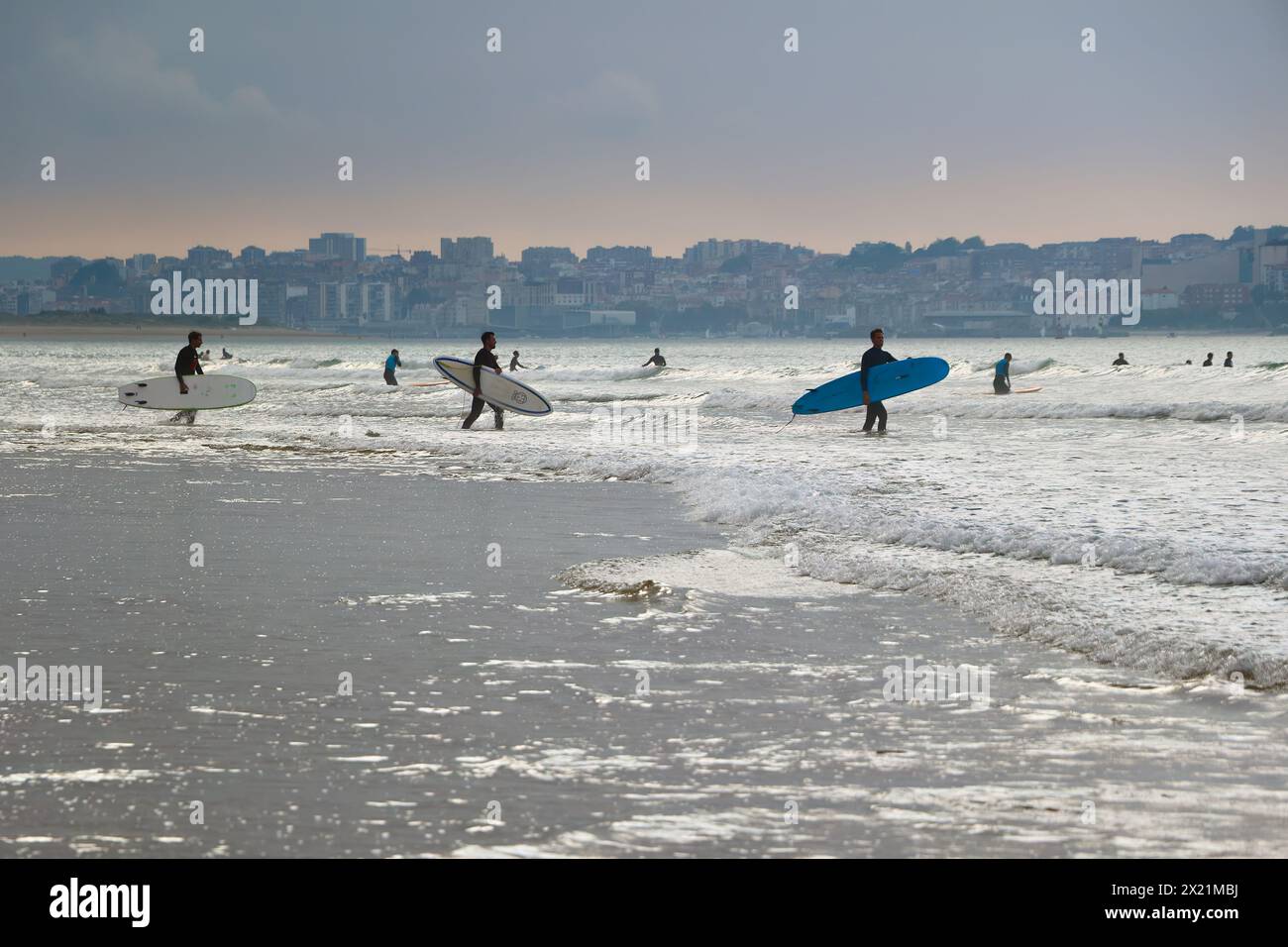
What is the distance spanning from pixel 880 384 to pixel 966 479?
9.99 m

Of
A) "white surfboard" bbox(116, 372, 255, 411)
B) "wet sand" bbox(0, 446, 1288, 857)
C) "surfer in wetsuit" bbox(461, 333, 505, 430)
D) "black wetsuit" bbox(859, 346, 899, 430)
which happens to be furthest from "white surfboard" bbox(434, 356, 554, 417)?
"wet sand" bbox(0, 446, 1288, 857)

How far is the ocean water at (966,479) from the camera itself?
7812mm

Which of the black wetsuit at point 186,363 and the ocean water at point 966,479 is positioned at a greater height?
the black wetsuit at point 186,363

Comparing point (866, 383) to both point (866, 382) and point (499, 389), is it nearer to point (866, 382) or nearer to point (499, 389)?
point (866, 382)

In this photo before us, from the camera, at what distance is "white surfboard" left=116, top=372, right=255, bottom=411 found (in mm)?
27484

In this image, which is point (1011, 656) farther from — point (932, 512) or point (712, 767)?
point (932, 512)

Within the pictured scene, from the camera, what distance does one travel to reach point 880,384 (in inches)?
973

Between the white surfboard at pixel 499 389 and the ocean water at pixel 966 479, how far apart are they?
2.80 feet

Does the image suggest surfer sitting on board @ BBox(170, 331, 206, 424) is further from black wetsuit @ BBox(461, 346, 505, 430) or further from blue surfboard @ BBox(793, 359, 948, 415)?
blue surfboard @ BBox(793, 359, 948, 415)

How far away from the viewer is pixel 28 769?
4906 mm

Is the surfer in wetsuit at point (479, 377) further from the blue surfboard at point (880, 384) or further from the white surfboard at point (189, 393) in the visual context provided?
the blue surfboard at point (880, 384)

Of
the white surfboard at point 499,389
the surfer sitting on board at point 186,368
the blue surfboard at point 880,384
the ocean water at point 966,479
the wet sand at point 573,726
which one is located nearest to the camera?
the wet sand at point 573,726

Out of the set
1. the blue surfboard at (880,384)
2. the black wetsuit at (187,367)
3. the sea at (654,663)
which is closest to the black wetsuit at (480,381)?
the black wetsuit at (187,367)

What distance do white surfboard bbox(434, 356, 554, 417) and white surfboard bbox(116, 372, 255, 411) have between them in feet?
14.1
